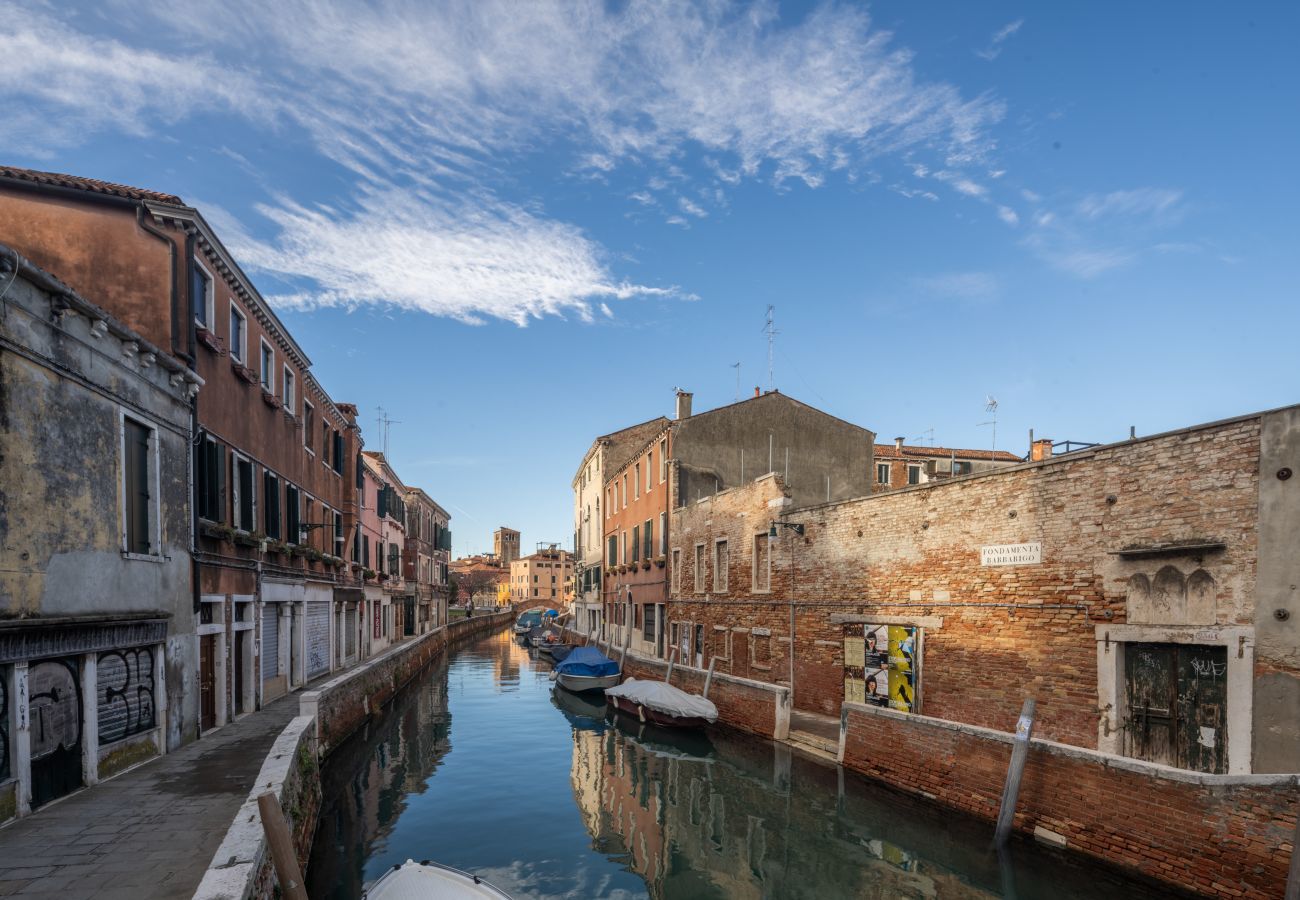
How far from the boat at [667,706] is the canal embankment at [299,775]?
20.7 feet

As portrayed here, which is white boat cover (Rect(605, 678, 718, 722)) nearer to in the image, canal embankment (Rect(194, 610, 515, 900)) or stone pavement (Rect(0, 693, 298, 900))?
canal embankment (Rect(194, 610, 515, 900))

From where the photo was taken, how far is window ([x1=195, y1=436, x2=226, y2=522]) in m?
12.0

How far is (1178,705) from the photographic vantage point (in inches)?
372

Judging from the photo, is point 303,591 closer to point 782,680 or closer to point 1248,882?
point 782,680

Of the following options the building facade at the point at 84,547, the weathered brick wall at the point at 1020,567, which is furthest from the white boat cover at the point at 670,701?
the building facade at the point at 84,547

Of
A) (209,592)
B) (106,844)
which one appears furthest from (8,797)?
(209,592)

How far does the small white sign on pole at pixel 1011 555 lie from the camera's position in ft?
37.6

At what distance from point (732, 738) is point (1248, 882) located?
10.7 m

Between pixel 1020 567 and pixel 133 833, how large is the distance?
36.5ft

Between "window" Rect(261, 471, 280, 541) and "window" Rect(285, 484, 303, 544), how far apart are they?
1.01 metres

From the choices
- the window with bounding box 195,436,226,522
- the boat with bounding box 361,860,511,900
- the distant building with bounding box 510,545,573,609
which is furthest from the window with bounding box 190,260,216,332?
the distant building with bounding box 510,545,573,609

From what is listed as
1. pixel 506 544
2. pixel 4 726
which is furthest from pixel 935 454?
pixel 506 544

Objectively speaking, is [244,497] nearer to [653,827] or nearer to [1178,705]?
[653,827]

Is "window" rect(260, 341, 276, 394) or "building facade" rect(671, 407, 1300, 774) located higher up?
"window" rect(260, 341, 276, 394)
